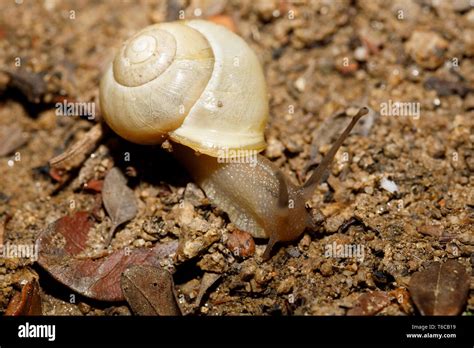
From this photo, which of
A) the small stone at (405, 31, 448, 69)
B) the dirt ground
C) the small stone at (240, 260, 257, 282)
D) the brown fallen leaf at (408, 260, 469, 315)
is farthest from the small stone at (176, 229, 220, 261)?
the small stone at (405, 31, 448, 69)

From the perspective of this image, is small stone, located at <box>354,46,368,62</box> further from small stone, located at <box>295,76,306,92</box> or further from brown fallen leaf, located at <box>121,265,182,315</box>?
brown fallen leaf, located at <box>121,265,182,315</box>

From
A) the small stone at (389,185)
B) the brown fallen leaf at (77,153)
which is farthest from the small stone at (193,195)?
the small stone at (389,185)

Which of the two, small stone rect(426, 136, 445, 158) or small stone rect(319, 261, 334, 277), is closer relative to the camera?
small stone rect(319, 261, 334, 277)

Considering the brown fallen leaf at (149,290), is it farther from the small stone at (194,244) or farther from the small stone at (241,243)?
the small stone at (241,243)
